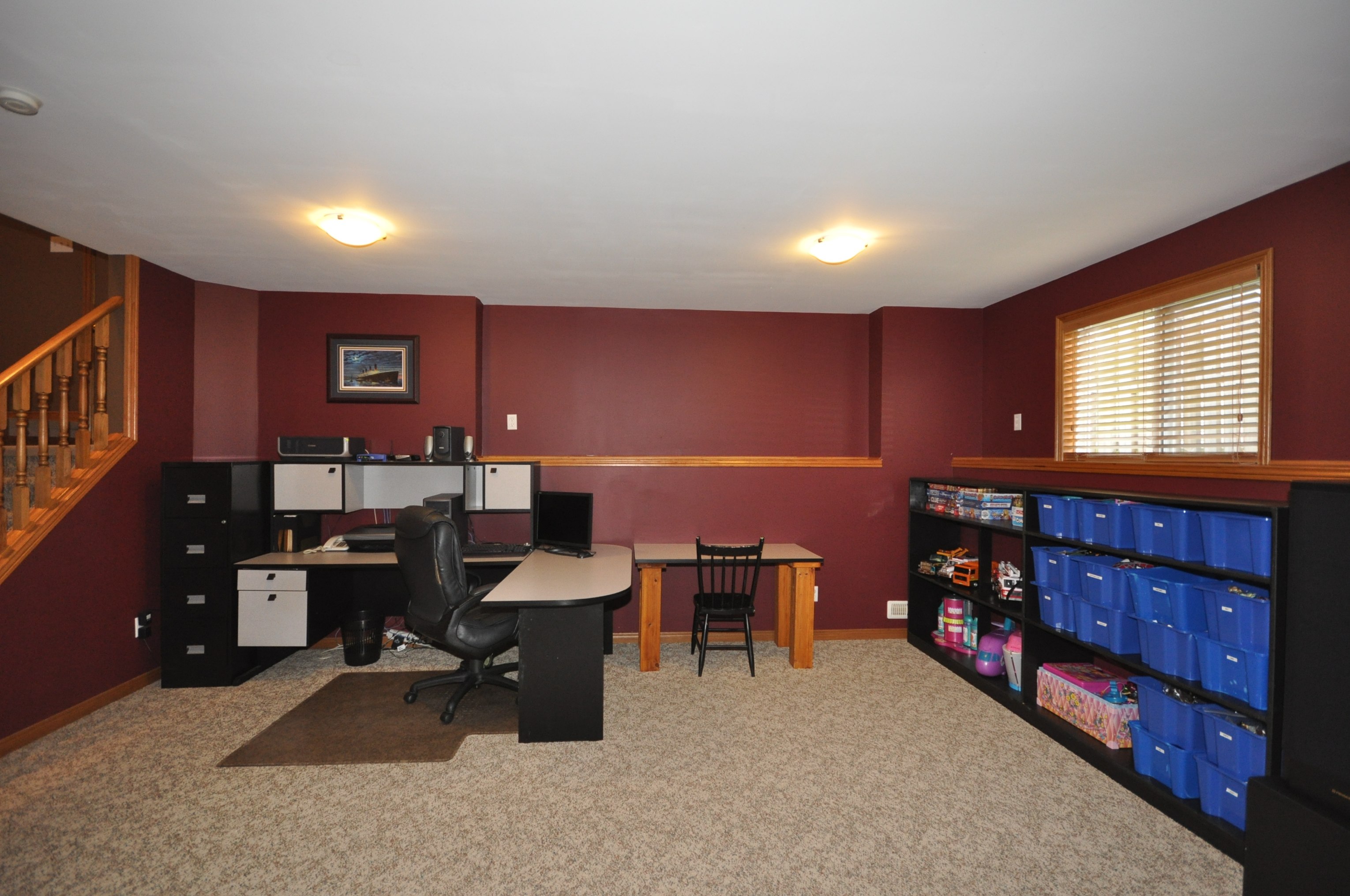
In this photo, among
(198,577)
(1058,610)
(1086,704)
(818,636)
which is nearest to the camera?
(1086,704)

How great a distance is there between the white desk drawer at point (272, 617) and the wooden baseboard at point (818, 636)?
2110 mm

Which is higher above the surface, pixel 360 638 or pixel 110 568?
pixel 110 568

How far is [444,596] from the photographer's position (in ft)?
10.2

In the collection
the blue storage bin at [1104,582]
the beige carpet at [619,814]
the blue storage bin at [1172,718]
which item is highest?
the blue storage bin at [1104,582]

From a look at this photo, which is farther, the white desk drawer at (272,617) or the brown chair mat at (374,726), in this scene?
the white desk drawer at (272,617)

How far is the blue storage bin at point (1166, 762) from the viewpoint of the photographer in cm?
240

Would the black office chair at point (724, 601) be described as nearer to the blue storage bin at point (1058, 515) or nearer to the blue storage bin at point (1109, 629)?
A: the blue storage bin at point (1058, 515)

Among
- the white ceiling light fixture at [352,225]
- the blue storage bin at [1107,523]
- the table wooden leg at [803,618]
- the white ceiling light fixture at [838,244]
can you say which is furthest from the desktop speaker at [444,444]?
the blue storage bin at [1107,523]

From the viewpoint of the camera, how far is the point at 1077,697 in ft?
9.82

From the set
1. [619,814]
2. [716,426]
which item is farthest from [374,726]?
[716,426]

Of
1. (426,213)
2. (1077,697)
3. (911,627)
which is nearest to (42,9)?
(426,213)

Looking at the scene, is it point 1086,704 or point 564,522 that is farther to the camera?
point 564,522

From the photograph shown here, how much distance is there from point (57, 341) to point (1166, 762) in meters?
5.76

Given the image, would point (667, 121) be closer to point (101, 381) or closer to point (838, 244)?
point (838, 244)
